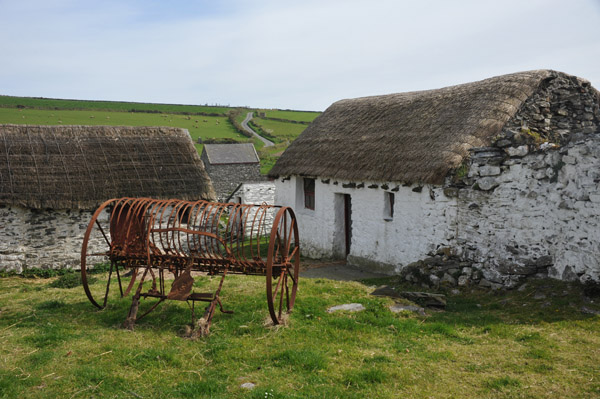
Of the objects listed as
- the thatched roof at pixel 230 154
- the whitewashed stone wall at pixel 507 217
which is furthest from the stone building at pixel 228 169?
the whitewashed stone wall at pixel 507 217

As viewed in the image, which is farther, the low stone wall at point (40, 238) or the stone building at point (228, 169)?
the stone building at point (228, 169)

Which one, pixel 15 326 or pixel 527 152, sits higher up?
pixel 527 152

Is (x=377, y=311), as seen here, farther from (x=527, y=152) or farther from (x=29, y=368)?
(x=29, y=368)

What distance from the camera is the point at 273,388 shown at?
562cm

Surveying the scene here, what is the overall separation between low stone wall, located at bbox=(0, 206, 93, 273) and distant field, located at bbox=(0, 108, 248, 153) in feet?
96.2

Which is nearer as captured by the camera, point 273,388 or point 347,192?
point 273,388

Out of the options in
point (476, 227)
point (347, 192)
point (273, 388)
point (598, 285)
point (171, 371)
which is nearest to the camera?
point (273, 388)

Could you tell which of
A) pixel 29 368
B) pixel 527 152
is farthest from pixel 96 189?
pixel 527 152

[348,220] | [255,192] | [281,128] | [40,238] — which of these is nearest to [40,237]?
[40,238]

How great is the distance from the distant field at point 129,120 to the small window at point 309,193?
91.4 ft

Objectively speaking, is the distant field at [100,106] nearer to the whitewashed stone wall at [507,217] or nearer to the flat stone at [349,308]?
the whitewashed stone wall at [507,217]

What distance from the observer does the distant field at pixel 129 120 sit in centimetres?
4638

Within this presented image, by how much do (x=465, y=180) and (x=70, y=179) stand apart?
436 inches

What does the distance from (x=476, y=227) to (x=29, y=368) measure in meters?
8.46
